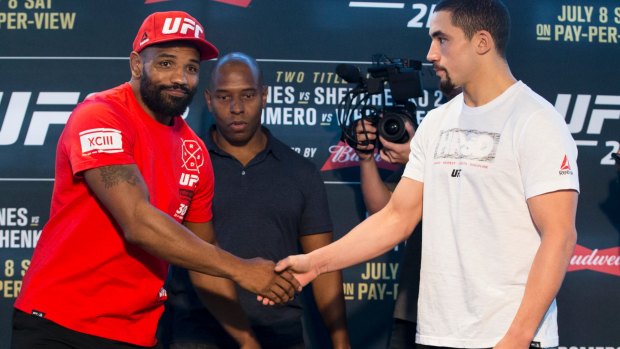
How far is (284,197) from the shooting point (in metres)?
4.12

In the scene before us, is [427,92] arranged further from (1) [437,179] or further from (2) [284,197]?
(1) [437,179]

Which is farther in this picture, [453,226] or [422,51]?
[422,51]

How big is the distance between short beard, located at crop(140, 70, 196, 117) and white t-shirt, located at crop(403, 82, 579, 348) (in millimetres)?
Answer: 975

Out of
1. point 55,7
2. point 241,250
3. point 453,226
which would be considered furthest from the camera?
point 55,7

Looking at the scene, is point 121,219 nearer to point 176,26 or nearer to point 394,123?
point 176,26

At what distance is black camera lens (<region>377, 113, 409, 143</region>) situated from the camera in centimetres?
408

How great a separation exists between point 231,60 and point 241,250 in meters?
0.90

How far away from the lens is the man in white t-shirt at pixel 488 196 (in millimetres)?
2568

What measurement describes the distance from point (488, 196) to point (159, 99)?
124 centimetres

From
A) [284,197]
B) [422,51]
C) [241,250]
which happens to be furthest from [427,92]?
[241,250]

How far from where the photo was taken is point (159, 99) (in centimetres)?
325

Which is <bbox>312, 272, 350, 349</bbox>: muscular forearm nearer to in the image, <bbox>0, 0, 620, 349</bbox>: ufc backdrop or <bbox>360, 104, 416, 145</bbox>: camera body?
<bbox>0, 0, 620, 349</bbox>: ufc backdrop

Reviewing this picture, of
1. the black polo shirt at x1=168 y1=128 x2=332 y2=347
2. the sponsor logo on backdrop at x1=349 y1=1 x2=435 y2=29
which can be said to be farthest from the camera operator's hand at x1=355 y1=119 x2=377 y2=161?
the sponsor logo on backdrop at x1=349 y1=1 x2=435 y2=29

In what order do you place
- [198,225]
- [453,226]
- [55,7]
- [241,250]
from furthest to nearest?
[55,7]
[241,250]
[198,225]
[453,226]
